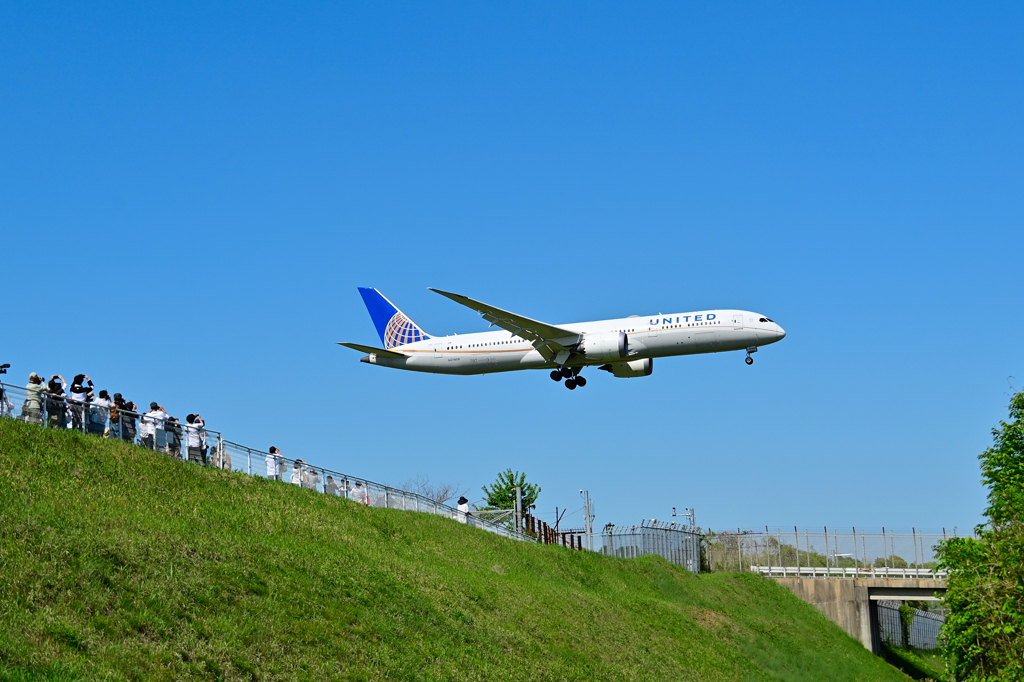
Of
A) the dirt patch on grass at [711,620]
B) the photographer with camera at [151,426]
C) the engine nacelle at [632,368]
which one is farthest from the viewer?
the engine nacelle at [632,368]

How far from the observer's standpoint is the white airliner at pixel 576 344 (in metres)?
47.0

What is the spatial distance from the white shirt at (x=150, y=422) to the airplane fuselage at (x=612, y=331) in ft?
75.5

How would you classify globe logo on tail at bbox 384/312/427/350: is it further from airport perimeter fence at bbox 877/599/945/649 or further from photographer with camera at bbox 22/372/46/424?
airport perimeter fence at bbox 877/599/945/649

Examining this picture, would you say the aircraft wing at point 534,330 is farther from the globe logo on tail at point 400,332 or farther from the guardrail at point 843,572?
the guardrail at point 843,572

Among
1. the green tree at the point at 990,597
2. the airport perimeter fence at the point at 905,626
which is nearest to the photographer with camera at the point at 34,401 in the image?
the green tree at the point at 990,597

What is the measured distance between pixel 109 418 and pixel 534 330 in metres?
23.6

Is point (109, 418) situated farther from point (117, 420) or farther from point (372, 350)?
point (372, 350)

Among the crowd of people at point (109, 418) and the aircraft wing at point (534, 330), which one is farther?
the aircraft wing at point (534, 330)

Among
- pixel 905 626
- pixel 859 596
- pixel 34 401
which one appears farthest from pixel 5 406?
pixel 905 626

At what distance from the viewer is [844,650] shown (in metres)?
51.8

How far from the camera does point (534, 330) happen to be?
50.3 meters

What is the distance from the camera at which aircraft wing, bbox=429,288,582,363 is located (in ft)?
160

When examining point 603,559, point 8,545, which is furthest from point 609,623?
point 8,545

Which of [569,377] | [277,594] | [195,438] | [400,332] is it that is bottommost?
[277,594]
